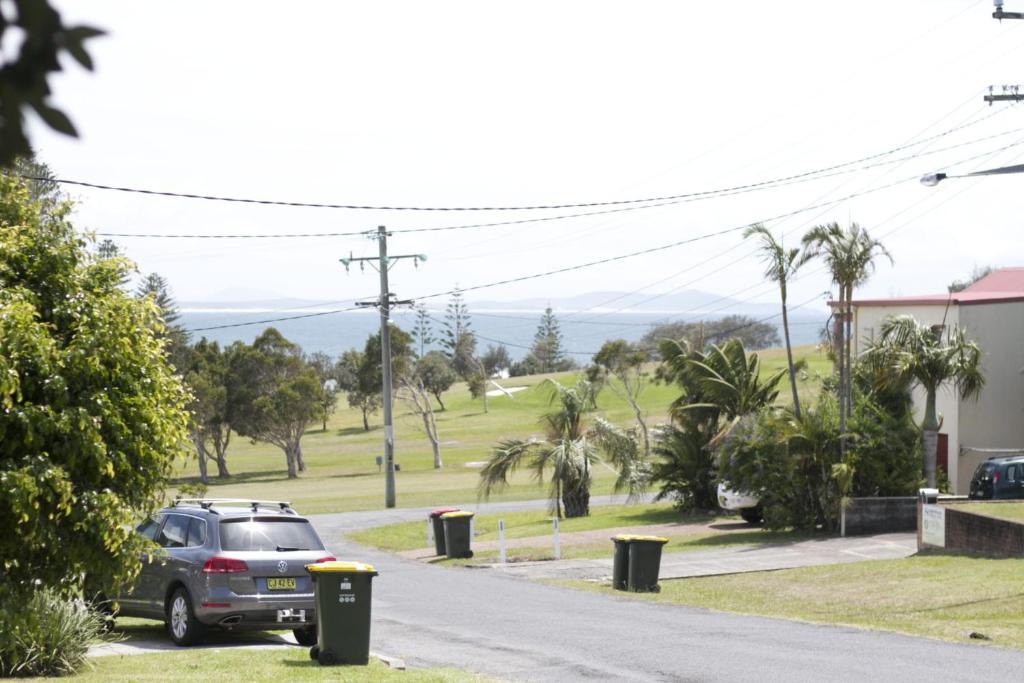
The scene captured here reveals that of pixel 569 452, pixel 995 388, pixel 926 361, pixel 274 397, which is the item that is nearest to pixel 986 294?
pixel 995 388

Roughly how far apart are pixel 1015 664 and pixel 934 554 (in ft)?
36.3

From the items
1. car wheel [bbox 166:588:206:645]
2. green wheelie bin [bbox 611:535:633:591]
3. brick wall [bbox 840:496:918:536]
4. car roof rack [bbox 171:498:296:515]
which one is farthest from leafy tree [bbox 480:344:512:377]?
car wheel [bbox 166:588:206:645]

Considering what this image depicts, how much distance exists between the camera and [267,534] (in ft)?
49.3

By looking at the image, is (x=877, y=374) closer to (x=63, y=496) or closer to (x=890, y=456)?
(x=890, y=456)

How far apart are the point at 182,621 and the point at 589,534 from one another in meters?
17.7

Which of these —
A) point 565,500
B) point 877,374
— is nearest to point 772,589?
point 877,374

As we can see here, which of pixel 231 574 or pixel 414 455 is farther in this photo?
pixel 414 455

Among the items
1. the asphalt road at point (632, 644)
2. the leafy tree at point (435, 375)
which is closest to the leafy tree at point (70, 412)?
the asphalt road at point (632, 644)

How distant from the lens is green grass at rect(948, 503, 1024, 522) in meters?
22.6

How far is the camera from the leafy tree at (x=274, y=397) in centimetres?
7681

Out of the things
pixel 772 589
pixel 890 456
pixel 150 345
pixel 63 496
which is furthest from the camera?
pixel 890 456

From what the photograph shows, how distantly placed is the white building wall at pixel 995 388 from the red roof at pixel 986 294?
0.79 feet

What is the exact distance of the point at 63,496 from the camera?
9680mm

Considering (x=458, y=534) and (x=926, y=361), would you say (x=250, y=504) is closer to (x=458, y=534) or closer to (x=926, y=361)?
(x=458, y=534)
